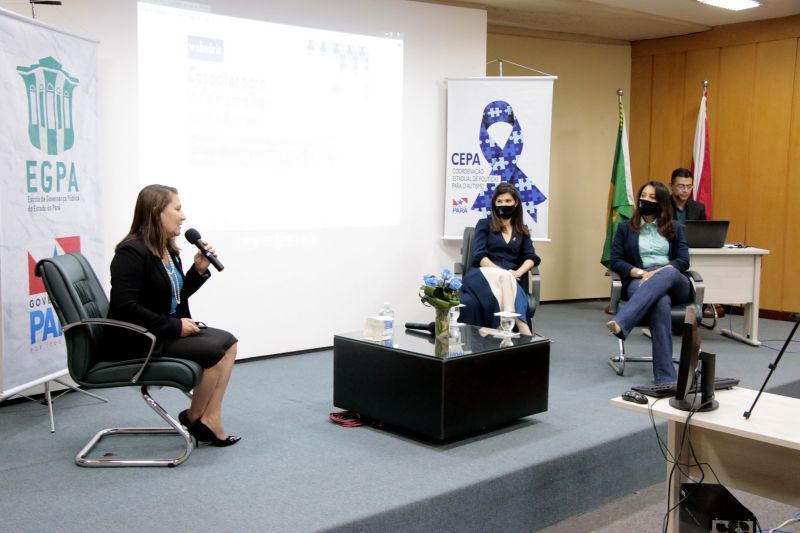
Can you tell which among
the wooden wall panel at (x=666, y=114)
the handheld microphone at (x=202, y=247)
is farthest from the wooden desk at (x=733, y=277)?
the handheld microphone at (x=202, y=247)

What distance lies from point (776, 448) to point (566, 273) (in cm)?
573

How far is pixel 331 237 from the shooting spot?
574 centimetres

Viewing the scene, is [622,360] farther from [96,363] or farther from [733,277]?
[96,363]

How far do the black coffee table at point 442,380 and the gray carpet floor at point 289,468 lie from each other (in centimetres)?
11

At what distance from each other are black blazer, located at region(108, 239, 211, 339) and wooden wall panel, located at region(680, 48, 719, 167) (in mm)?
6027

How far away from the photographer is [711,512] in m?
2.58

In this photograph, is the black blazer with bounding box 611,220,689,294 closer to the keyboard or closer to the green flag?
the green flag

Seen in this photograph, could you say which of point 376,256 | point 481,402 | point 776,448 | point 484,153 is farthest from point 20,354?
point 484,153

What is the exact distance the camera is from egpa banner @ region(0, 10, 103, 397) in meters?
3.76

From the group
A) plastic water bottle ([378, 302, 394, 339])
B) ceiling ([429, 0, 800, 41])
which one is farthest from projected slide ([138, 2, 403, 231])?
plastic water bottle ([378, 302, 394, 339])

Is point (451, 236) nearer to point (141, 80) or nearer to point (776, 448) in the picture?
point (141, 80)

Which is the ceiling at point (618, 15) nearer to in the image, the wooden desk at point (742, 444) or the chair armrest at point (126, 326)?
the chair armrest at point (126, 326)

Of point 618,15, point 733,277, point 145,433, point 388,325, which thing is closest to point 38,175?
point 145,433

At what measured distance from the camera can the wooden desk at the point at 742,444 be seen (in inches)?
92.8
